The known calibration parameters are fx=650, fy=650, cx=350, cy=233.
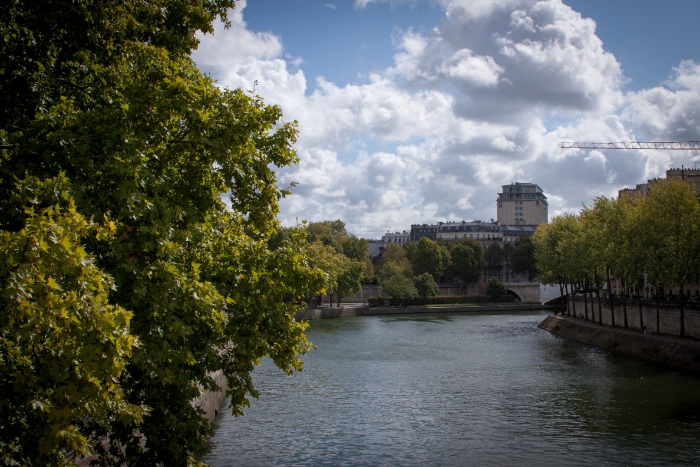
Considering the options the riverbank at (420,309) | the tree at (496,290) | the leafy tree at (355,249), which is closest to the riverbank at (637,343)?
the riverbank at (420,309)

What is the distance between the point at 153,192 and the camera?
1452 cm

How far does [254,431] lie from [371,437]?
16.4 feet

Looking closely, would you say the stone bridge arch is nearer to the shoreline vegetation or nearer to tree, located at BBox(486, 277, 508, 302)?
tree, located at BBox(486, 277, 508, 302)

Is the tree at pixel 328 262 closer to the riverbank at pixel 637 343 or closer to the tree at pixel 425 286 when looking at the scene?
the tree at pixel 425 286

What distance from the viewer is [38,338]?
900 centimetres

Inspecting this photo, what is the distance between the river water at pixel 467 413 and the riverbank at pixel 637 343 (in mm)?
1386

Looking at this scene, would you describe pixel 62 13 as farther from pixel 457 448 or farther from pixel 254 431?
pixel 457 448

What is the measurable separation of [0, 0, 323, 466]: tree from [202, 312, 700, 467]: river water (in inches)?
341

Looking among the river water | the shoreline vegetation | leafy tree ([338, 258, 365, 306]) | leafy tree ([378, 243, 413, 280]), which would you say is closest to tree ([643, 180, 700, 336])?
the shoreline vegetation

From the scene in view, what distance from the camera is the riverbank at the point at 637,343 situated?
43.3 meters

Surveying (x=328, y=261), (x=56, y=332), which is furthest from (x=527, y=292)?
(x=56, y=332)

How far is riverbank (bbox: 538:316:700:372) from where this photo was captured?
43.3 metres

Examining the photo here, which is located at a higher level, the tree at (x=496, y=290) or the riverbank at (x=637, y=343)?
the tree at (x=496, y=290)

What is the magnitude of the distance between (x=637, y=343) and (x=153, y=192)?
46.5 metres
